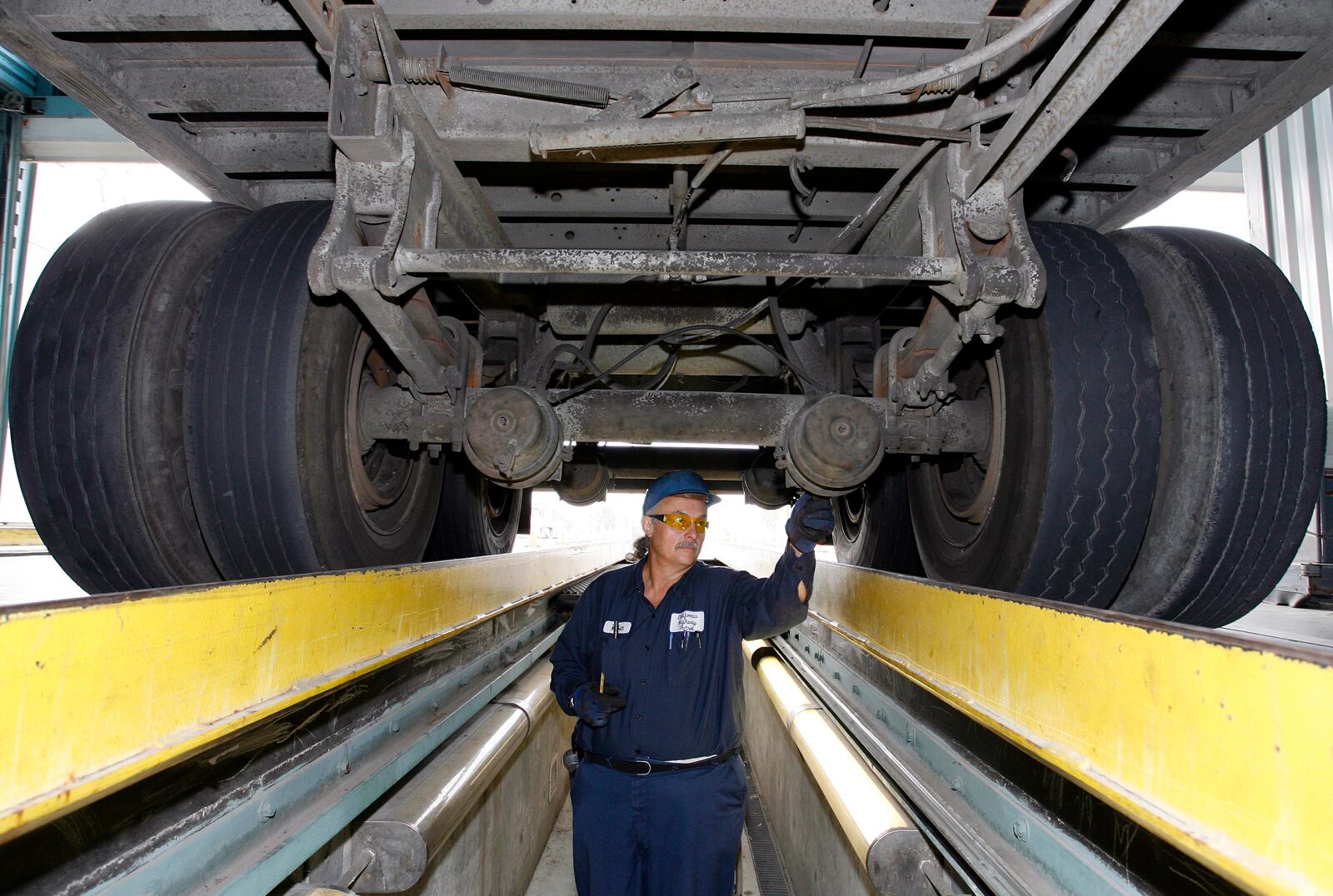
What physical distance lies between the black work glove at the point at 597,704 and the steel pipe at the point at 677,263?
4.11 ft

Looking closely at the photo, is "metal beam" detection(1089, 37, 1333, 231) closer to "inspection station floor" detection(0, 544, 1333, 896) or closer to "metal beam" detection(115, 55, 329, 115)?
"inspection station floor" detection(0, 544, 1333, 896)

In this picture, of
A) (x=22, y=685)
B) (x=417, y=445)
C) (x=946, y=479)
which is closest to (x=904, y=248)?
(x=946, y=479)

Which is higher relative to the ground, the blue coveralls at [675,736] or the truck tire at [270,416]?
the truck tire at [270,416]

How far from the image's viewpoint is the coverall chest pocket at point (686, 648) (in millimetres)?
2324

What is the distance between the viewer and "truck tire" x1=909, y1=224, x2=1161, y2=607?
1.89 m

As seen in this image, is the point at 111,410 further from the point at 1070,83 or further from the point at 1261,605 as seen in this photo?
the point at 1261,605

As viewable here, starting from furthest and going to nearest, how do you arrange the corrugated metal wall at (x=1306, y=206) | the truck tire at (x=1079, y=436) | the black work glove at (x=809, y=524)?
the corrugated metal wall at (x=1306, y=206), the black work glove at (x=809, y=524), the truck tire at (x=1079, y=436)

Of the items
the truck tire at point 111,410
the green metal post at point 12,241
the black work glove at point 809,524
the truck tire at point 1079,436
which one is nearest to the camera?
the truck tire at point 1079,436

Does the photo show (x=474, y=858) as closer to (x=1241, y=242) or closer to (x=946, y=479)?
(x=946, y=479)

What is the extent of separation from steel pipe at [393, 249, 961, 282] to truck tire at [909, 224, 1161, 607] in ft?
1.32

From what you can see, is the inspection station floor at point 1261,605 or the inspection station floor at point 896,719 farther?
the inspection station floor at point 1261,605

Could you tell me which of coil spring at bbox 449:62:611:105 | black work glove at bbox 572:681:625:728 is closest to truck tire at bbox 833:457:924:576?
black work glove at bbox 572:681:625:728

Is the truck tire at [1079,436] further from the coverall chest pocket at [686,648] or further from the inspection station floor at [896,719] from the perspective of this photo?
A: the coverall chest pocket at [686,648]

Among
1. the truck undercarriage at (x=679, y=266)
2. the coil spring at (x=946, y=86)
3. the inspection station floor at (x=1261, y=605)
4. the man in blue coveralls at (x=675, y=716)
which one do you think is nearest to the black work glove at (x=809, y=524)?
the man in blue coveralls at (x=675, y=716)
